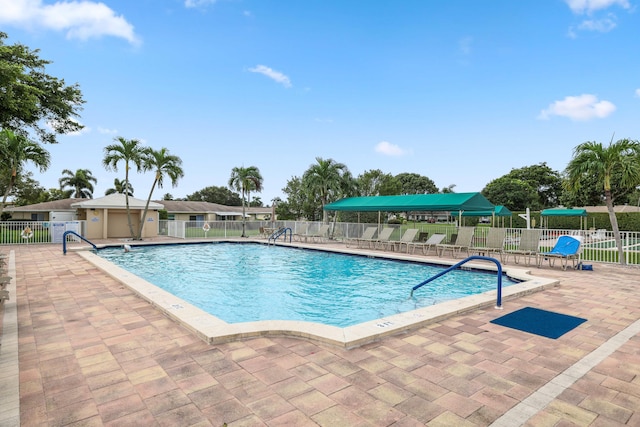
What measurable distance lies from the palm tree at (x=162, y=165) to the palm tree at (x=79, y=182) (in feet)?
103

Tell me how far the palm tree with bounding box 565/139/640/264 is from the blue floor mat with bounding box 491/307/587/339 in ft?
23.9

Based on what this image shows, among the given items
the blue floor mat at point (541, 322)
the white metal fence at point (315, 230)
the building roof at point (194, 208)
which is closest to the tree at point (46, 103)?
the white metal fence at point (315, 230)

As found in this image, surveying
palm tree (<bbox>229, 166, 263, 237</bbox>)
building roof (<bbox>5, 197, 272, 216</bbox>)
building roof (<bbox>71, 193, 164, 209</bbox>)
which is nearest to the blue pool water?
building roof (<bbox>71, 193, 164, 209</bbox>)

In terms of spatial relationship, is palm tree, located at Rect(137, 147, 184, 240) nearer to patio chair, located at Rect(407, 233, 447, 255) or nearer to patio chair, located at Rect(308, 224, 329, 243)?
patio chair, located at Rect(308, 224, 329, 243)

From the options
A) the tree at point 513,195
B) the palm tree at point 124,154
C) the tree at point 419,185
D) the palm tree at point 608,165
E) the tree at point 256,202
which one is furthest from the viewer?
the tree at point 256,202

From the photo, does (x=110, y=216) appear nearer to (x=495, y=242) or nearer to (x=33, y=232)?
(x=33, y=232)

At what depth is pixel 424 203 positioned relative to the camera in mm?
14516

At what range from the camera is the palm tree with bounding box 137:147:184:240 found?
18969 mm

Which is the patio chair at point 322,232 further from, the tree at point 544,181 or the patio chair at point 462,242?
the tree at point 544,181

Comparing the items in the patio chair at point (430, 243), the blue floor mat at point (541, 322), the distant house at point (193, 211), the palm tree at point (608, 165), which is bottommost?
the blue floor mat at point (541, 322)

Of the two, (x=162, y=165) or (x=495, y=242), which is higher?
(x=162, y=165)

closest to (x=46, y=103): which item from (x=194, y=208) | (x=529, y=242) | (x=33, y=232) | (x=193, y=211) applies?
(x=33, y=232)

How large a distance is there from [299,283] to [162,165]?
13345mm

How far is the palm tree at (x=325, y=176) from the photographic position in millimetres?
20266
